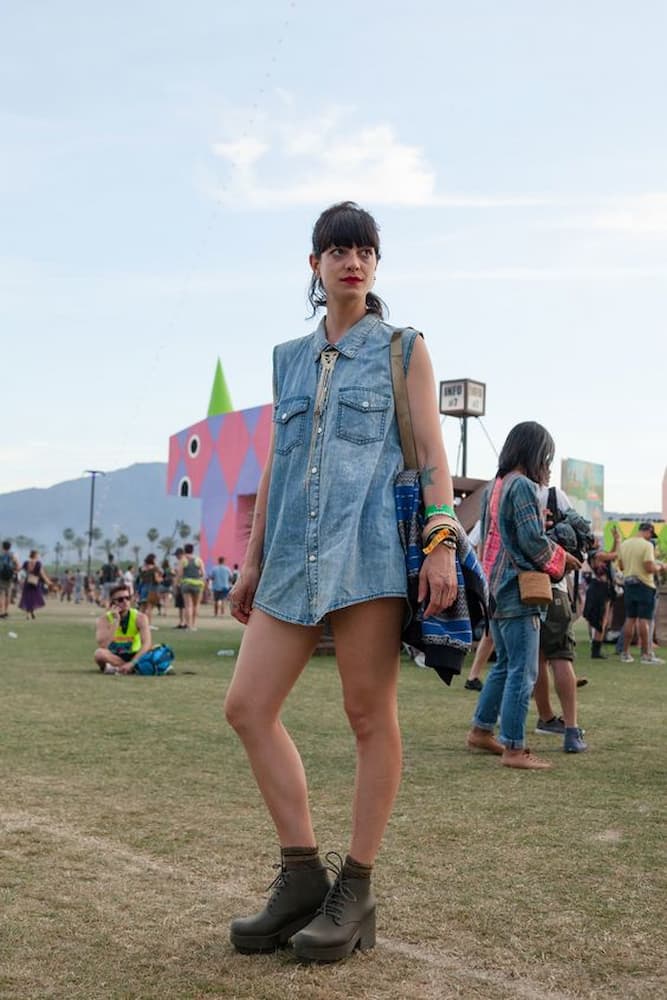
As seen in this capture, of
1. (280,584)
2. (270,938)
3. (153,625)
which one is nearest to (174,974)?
(270,938)

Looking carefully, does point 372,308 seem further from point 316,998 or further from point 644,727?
point 644,727

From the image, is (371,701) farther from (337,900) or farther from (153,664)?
(153,664)

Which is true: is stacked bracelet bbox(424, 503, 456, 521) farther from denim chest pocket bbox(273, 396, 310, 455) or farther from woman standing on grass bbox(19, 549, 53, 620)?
woman standing on grass bbox(19, 549, 53, 620)

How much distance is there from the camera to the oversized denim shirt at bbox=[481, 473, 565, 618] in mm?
5625

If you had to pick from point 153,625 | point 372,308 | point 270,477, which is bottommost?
point 153,625

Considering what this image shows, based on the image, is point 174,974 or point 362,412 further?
point 362,412

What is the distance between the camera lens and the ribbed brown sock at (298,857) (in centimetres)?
283

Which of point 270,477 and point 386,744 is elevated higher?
point 270,477

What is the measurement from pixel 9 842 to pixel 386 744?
1.70 m

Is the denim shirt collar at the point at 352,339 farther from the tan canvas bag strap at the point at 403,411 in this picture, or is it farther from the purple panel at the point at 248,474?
the purple panel at the point at 248,474

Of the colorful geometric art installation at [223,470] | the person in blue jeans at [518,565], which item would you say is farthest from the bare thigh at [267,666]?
the colorful geometric art installation at [223,470]

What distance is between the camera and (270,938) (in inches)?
108

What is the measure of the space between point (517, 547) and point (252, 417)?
1544 inches

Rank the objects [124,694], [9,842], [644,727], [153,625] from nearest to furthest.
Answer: [9,842]
[644,727]
[124,694]
[153,625]
